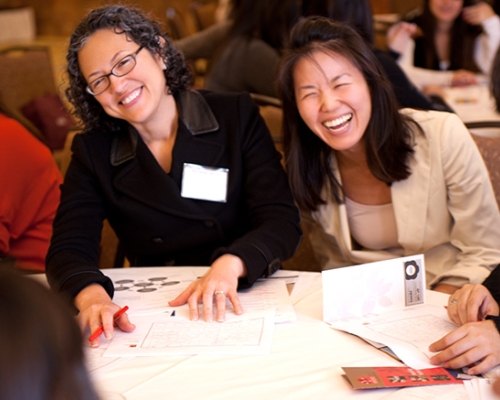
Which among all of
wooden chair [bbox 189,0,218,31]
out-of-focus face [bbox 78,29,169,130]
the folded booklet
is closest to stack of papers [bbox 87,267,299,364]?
the folded booklet

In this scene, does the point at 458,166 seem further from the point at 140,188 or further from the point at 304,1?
the point at 304,1

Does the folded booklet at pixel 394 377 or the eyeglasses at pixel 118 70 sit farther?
the eyeglasses at pixel 118 70

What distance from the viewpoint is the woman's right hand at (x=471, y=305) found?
5.05ft

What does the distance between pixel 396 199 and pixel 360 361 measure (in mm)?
806

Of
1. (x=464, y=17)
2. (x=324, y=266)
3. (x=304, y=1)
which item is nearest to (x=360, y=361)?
(x=324, y=266)

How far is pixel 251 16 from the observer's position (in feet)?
11.3

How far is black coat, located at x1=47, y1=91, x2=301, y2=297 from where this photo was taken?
7.04 ft

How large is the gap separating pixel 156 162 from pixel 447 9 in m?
3.26

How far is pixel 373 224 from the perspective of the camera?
2.23 m

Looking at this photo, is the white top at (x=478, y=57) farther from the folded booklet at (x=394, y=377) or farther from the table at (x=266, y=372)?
the folded booklet at (x=394, y=377)

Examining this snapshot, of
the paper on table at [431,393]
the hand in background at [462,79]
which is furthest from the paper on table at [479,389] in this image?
the hand in background at [462,79]

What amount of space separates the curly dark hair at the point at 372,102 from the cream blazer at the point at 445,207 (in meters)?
0.06

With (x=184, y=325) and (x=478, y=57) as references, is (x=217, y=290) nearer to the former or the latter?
(x=184, y=325)

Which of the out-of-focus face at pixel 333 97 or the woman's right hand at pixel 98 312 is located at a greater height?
the out-of-focus face at pixel 333 97
